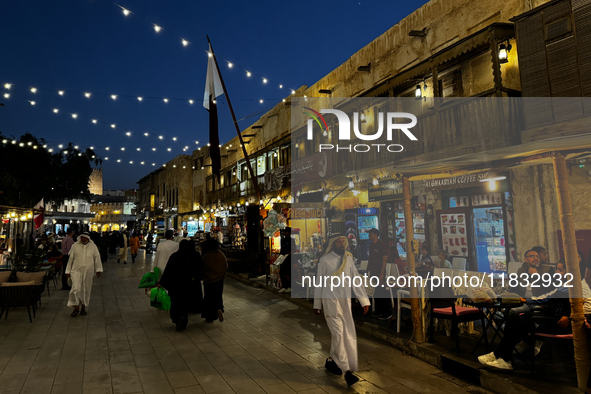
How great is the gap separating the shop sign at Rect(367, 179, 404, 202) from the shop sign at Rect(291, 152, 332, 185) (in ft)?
5.44

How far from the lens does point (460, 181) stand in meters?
9.63

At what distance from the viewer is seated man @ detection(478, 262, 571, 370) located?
431 centimetres

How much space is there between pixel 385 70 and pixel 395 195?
13.2 feet

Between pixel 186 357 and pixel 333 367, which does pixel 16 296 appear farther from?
pixel 333 367

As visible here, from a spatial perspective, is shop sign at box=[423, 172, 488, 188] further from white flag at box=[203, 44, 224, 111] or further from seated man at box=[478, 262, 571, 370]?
white flag at box=[203, 44, 224, 111]

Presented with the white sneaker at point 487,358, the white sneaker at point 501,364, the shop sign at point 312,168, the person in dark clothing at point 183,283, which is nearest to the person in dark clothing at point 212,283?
the person in dark clothing at point 183,283

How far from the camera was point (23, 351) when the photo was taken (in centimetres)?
549

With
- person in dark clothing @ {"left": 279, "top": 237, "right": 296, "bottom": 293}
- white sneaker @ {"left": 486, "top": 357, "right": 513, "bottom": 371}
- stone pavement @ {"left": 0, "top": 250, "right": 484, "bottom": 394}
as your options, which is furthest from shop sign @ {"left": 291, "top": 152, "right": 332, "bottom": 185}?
white sneaker @ {"left": 486, "top": 357, "right": 513, "bottom": 371}

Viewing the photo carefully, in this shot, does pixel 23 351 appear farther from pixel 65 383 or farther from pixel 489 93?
pixel 489 93

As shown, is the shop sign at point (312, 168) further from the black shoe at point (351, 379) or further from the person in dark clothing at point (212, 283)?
the black shoe at point (351, 379)

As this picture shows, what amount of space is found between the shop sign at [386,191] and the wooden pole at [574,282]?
317 inches

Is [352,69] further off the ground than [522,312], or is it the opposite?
[352,69]

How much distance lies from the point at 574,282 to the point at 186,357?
472cm

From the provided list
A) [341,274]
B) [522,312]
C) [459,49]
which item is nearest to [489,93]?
[459,49]
